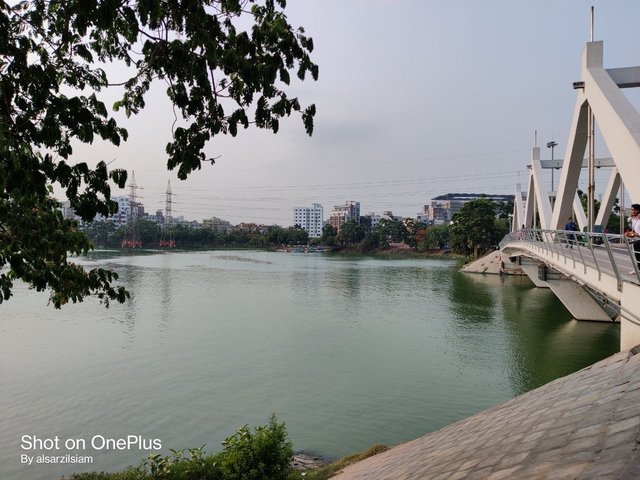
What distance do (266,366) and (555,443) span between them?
9.22 m

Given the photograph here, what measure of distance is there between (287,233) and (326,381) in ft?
264

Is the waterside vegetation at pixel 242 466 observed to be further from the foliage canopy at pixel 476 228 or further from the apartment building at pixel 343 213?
the apartment building at pixel 343 213

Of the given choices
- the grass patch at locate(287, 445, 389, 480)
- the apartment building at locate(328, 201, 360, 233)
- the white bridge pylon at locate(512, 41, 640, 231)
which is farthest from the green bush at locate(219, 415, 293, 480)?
the apartment building at locate(328, 201, 360, 233)

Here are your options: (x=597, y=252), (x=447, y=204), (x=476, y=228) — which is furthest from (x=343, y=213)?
(x=597, y=252)

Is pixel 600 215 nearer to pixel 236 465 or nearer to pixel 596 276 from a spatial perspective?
pixel 596 276

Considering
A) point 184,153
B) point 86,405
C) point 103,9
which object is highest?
point 103,9

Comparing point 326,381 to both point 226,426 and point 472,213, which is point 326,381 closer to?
point 226,426

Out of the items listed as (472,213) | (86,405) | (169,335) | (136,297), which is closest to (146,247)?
(472,213)

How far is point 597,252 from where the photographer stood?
459 inches

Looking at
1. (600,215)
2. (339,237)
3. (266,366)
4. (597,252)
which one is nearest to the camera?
(266,366)

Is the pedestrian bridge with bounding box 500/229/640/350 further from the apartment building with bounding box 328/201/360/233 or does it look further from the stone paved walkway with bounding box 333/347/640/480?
the apartment building with bounding box 328/201/360/233

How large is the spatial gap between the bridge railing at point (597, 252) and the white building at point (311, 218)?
139m

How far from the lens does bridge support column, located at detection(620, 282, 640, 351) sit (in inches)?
234

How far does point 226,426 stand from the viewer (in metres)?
7.79
